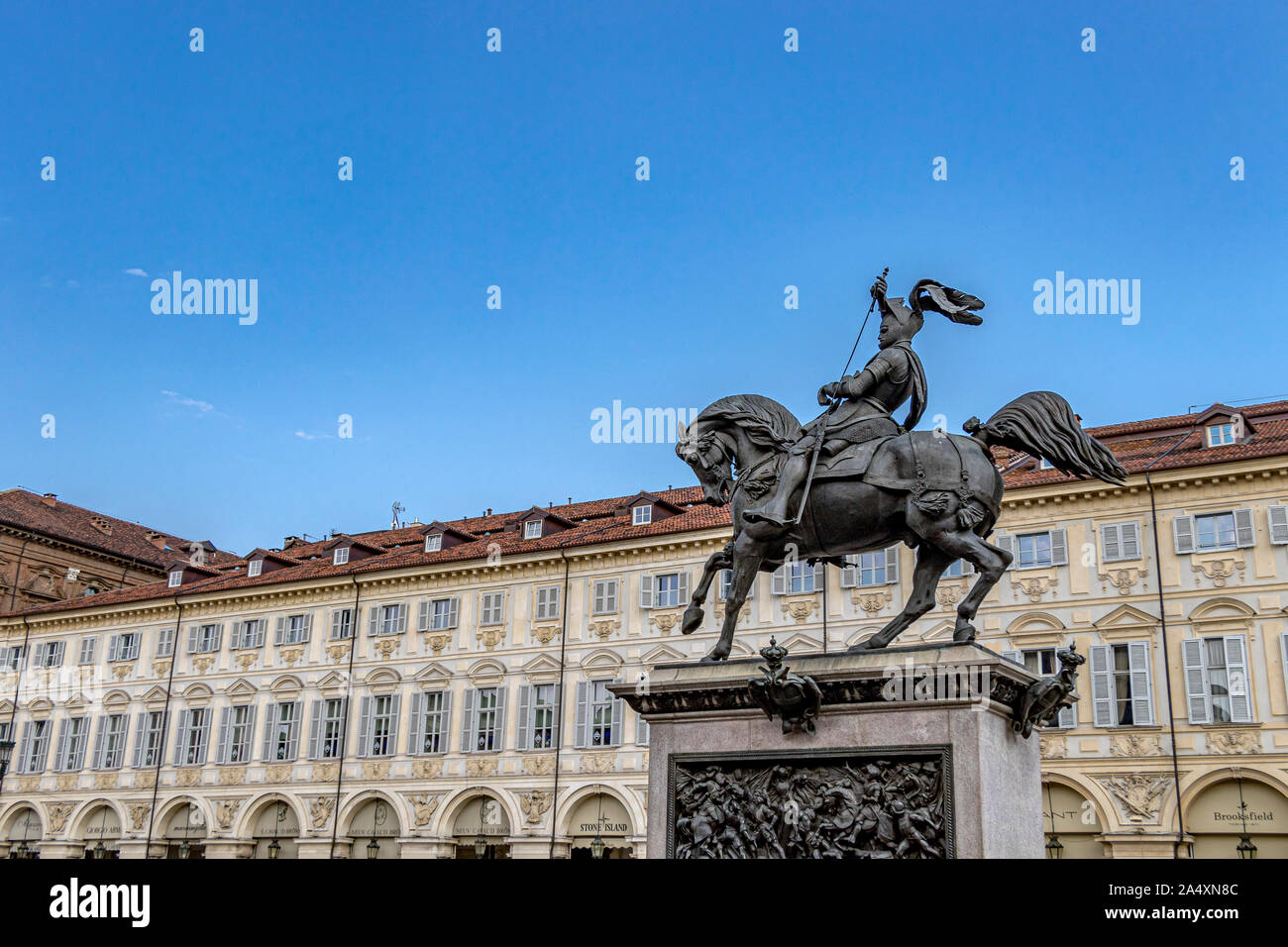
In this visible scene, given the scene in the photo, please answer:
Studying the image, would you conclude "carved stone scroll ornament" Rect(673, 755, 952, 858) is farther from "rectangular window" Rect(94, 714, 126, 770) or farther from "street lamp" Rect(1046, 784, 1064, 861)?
"rectangular window" Rect(94, 714, 126, 770)

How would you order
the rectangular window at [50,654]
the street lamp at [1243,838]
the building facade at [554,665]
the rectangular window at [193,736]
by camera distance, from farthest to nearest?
the rectangular window at [50,654] → the rectangular window at [193,736] → the building facade at [554,665] → the street lamp at [1243,838]

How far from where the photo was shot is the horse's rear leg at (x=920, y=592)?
9820 mm

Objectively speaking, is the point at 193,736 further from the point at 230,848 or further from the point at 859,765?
the point at 859,765

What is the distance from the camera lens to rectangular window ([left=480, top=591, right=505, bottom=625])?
46.8 m

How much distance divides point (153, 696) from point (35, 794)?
6.77 metres

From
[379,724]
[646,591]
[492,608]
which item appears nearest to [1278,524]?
[646,591]

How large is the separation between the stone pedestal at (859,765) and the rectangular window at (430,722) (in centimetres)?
3769

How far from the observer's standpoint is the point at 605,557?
45156mm

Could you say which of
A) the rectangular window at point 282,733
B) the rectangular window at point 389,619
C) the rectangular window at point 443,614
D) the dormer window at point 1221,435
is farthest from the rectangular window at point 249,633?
the dormer window at point 1221,435

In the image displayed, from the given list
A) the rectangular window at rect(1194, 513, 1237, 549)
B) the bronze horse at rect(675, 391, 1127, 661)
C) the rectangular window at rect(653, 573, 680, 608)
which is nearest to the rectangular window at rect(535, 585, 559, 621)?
the rectangular window at rect(653, 573, 680, 608)

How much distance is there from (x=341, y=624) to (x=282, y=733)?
4524 millimetres

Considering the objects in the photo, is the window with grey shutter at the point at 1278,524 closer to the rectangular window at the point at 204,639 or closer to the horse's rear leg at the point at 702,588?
the horse's rear leg at the point at 702,588
